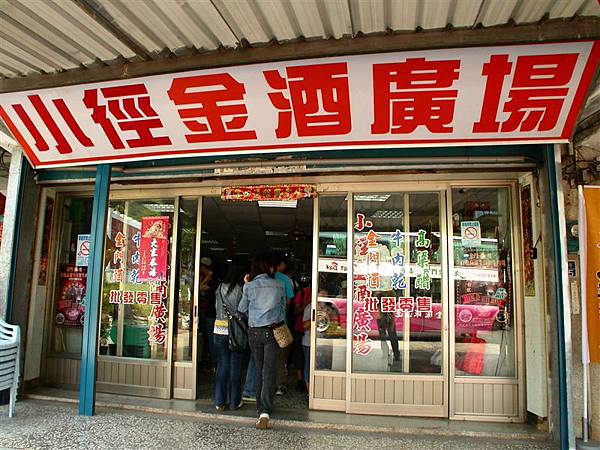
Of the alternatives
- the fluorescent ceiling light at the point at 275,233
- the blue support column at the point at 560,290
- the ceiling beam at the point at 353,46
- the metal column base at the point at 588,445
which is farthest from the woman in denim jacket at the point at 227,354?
the fluorescent ceiling light at the point at 275,233

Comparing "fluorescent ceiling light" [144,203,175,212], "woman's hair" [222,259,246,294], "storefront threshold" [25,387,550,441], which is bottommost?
"storefront threshold" [25,387,550,441]

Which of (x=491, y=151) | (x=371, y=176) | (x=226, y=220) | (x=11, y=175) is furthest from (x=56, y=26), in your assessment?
(x=226, y=220)

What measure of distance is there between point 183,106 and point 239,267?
2059 millimetres

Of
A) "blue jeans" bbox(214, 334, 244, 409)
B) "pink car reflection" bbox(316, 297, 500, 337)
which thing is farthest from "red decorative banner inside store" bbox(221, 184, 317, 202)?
"blue jeans" bbox(214, 334, 244, 409)

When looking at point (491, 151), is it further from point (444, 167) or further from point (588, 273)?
point (588, 273)

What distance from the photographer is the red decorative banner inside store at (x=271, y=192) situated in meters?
5.45

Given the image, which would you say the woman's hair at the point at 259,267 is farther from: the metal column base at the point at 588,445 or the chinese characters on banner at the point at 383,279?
the metal column base at the point at 588,445

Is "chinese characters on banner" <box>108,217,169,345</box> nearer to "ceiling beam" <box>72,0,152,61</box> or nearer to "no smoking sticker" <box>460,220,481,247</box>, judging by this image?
"ceiling beam" <box>72,0,152,61</box>

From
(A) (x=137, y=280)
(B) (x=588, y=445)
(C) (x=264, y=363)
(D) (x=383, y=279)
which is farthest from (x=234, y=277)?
(B) (x=588, y=445)

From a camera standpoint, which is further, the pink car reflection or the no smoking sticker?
the no smoking sticker

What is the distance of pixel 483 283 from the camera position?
5324 millimetres

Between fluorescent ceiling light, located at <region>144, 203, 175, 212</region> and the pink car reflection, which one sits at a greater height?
fluorescent ceiling light, located at <region>144, 203, 175, 212</region>

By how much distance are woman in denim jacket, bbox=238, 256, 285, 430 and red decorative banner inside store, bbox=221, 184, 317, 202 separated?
97 cm

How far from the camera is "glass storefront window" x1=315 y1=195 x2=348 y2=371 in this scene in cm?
549
